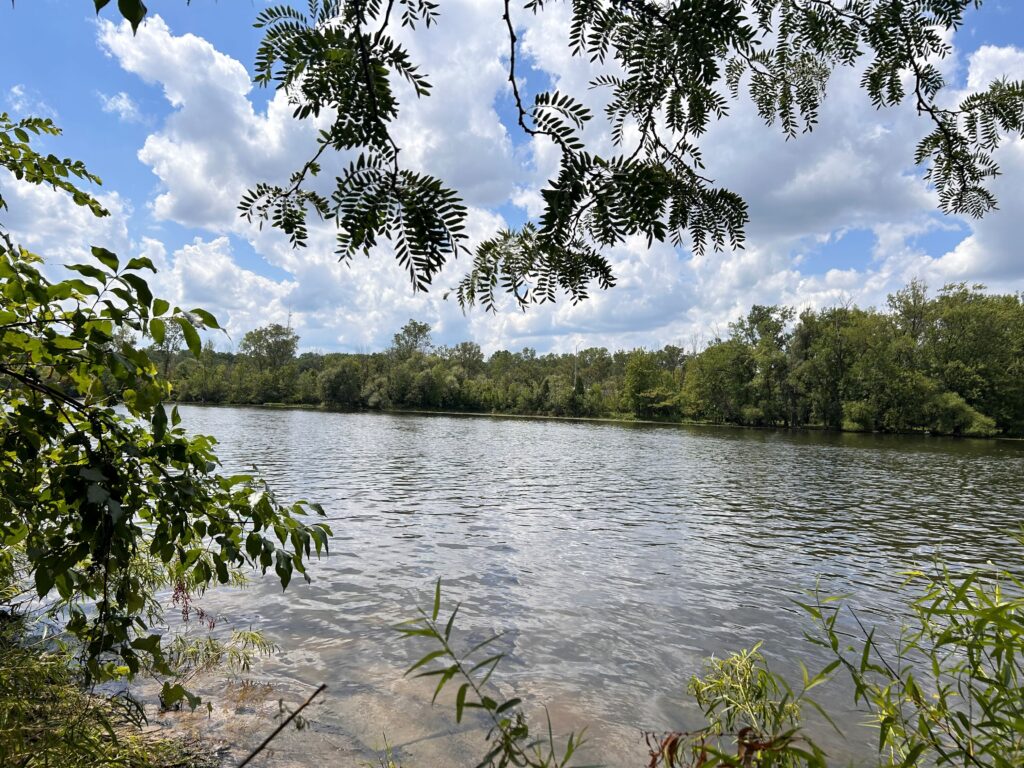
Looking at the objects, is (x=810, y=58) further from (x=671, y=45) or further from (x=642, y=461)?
(x=642, y=461)

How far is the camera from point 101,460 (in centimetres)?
A: 215

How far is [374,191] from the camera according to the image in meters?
1.49

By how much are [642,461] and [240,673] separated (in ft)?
99.4

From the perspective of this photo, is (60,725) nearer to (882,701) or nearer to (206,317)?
(206,317)

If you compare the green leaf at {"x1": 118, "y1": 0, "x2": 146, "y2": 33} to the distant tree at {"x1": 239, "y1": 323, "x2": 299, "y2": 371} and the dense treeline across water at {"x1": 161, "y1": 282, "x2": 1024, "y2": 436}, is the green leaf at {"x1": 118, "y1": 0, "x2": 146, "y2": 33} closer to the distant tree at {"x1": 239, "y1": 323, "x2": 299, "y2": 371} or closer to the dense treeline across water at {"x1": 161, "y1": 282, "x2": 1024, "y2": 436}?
the dense treeline across water at {"x1": 161, "y1": 282, "x2": 1024, "y2": 436}

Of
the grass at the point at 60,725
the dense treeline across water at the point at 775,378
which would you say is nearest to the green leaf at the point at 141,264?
the grass at the point at 60,725

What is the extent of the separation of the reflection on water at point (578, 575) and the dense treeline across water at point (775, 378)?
39.1 metres

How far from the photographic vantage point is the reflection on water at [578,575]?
6625 mm

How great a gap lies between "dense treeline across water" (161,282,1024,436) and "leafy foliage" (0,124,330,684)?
51.9m

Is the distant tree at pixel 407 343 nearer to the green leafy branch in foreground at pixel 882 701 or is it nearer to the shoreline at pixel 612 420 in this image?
the shoreline at pixel 612 420

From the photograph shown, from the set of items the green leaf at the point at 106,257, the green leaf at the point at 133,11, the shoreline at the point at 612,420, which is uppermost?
the green leaf at the point at 133,11

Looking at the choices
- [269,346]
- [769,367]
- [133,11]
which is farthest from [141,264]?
[269,346]

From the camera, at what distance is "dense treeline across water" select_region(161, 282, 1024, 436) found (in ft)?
215

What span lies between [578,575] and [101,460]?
1118 centimetres
